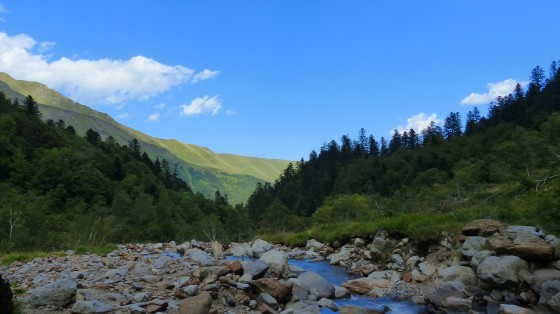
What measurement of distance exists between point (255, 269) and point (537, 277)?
11053 mm

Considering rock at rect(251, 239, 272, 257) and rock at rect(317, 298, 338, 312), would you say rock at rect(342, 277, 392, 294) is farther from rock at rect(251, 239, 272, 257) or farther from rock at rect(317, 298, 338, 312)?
rock at rect(251, 239, 272, 257)

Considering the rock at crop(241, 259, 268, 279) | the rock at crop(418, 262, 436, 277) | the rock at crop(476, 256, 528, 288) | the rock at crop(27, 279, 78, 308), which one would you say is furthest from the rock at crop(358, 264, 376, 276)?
the rock at crop(27, 279, 78, 308)

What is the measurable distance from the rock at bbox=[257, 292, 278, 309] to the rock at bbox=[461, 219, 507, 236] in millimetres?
12730

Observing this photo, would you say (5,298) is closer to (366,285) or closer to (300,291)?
(300,291)

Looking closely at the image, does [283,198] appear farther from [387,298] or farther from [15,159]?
[387,298]

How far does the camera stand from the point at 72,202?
84.4m

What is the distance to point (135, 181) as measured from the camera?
118 meters

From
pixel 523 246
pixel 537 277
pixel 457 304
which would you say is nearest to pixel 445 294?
pixel 457 304

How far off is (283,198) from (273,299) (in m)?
141

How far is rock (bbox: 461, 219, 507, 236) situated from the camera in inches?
875

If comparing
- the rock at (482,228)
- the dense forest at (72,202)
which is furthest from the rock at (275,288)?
the dense forest at (72,202)

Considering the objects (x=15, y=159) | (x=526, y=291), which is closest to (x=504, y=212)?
(x=526, y=291)

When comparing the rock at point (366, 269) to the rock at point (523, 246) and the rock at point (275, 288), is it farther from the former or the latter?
the rock at point (275, 288)

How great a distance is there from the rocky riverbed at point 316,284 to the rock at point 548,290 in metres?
0.03
